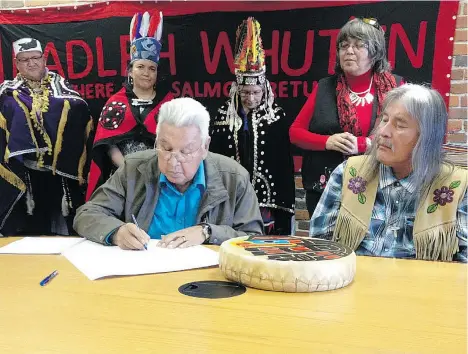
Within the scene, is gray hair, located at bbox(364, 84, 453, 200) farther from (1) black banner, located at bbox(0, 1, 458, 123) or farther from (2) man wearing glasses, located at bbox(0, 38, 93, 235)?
(2) man wearing glasses, located at bbox(0, 38, 93, 235)

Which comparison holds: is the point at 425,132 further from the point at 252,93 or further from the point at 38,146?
the point at 38,146

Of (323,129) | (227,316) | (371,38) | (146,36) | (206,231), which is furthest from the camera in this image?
(146,36)

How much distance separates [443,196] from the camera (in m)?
1.59

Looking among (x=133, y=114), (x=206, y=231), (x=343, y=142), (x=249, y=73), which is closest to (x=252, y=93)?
(x=249, y=73)

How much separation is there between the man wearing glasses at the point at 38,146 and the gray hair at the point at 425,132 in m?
2.09

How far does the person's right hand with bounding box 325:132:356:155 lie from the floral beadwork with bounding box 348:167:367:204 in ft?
2.41

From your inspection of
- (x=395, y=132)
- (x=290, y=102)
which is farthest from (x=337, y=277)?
(x=290, y=102)

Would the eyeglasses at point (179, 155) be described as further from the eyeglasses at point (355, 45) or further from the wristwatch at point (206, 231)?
the eyeglasses at point (355, 45)

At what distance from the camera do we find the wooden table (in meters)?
0.86

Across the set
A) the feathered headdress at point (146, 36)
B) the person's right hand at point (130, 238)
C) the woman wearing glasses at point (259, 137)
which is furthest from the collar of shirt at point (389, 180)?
the feathered headdress at point (146, 36)

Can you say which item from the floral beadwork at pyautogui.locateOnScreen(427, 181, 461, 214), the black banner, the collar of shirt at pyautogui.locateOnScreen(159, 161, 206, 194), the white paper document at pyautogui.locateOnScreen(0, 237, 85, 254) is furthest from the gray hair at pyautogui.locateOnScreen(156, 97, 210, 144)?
the black banner

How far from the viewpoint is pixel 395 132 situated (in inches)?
64.8

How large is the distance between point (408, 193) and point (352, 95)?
38.4 inches

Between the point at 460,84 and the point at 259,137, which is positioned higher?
the point at 460,84
